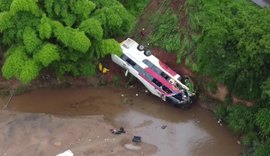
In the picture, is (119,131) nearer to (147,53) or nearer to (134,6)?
(147,53)

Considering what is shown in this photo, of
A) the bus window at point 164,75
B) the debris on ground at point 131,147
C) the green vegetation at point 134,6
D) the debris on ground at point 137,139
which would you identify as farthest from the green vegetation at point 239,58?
the debris on ground at point 131,147

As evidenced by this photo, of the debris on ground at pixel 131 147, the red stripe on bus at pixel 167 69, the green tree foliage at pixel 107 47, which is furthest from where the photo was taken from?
the red stripe on bus at pixel 167 69

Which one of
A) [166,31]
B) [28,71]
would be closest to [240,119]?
[166,31]

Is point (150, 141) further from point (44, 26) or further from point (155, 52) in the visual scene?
point (44, 26)

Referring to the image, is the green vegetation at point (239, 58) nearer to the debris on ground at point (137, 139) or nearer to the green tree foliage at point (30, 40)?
the debris on ground at point (137, 139)

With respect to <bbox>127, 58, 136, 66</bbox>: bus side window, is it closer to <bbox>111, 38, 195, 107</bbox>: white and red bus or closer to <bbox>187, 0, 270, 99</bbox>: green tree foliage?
<bbox>111, 38, 195, 107</bbox>: white and red bus

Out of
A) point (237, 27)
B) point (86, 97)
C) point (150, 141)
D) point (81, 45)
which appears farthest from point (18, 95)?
point (237, 27)

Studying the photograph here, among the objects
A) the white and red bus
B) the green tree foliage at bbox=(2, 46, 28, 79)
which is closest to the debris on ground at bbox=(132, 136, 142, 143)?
the white and red bus
